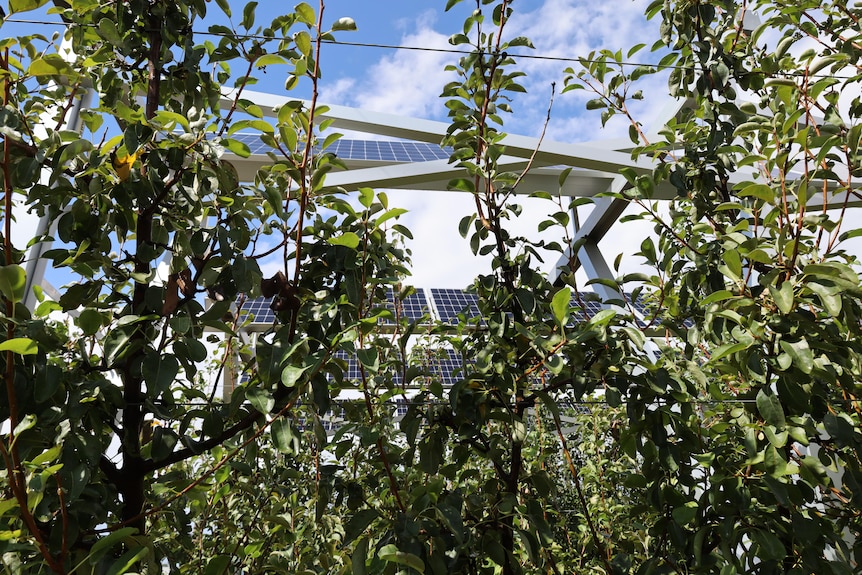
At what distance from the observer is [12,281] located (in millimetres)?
832

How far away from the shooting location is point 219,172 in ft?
3.83

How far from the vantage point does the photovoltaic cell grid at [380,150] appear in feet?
16.0

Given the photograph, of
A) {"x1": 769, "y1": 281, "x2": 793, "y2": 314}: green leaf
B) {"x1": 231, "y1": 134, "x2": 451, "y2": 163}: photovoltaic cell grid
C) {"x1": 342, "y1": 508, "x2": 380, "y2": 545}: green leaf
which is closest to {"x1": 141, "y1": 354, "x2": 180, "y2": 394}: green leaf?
{"x1": 342, "y1": 508, "x2": 380, "y2": 545}: green leaf

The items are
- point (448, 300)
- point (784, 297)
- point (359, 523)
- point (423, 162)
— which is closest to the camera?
point (784, 297)

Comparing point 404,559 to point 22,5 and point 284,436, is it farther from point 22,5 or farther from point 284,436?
point 22,5

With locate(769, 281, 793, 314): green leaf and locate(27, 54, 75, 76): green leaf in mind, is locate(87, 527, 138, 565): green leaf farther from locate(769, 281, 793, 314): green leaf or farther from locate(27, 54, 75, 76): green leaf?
locate(769, 281, 793, 314): green leaf

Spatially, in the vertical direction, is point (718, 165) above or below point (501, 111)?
below

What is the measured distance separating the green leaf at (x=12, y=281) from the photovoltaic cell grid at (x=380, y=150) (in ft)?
12.6

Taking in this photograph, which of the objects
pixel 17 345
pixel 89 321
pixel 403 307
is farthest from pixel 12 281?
pixel 403 307

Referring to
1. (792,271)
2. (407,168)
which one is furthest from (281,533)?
(407,168)

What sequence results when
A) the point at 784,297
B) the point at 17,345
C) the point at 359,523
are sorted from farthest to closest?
the point at 359,523
the point at 784,297
the point at 17,345

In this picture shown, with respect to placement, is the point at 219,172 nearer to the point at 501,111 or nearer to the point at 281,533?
the point at 501,111

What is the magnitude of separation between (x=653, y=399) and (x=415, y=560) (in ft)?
1.97

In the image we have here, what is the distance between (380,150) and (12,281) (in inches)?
199
